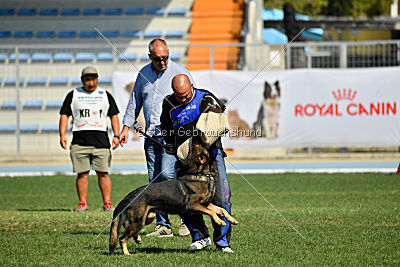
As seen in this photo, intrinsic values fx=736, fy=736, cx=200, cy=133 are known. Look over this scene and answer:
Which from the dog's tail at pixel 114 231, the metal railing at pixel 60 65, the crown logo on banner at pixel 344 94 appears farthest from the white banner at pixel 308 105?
the dog's tail at pixel 114 231

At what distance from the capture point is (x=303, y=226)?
30.3 ft

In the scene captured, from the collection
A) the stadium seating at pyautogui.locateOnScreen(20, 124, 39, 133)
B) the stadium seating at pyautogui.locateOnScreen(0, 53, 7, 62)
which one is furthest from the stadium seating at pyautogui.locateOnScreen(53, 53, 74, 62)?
the stadium seating at pyautogui.locateOnScreen(20, 124, 39, 133)

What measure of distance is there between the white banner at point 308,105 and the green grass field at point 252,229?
4.22 metres

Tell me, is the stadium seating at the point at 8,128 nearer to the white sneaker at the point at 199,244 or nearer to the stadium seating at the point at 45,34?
the stadium seating at the point at 45,34

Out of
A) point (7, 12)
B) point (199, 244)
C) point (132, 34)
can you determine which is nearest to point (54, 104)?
point (132, 34)

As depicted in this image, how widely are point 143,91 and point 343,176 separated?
851 centimetres

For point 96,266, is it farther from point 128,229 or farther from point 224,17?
point 224,17

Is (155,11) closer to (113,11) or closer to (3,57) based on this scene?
(113,11)

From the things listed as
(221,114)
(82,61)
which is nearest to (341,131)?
(82,61)

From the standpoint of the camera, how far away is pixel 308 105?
63.8 feet

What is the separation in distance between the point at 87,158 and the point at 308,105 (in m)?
9.21

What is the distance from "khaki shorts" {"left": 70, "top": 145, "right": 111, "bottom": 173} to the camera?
11492 millimetres

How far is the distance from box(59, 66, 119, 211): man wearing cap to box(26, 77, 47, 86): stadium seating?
32.0 feet

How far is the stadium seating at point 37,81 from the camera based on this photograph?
20.9 metres
